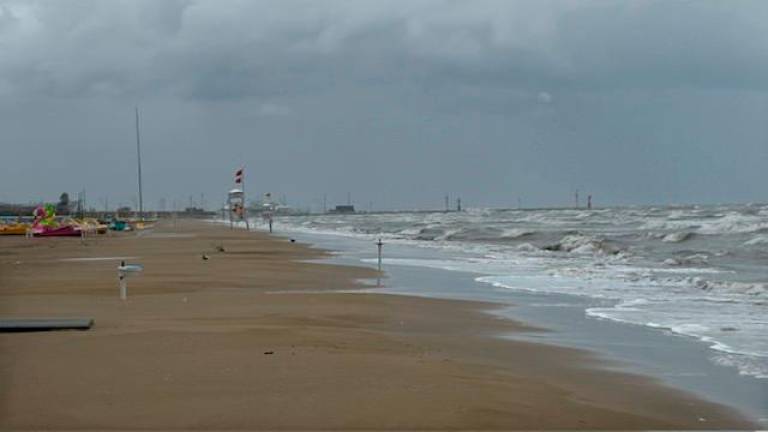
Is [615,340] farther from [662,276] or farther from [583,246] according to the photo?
[583,246]

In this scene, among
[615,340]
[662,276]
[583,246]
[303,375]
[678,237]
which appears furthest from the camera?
[678,237]

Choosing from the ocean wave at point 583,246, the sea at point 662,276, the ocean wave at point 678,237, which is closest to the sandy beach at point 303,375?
the sea at point 662,276

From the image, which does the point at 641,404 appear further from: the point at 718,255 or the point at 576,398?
the point at 718,255

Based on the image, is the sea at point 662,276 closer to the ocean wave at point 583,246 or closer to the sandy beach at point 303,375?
the ocean wave at point 583,246

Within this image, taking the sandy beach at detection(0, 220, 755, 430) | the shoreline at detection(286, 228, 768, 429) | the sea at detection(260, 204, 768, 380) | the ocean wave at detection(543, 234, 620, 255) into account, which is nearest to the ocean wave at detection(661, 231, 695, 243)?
the sea at detection(260, 204, 768, 380)

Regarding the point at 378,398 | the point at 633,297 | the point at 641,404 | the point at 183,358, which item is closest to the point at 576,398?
the point at 641,404

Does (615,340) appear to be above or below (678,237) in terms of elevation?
above

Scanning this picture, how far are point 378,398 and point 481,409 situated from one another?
2.73 ft

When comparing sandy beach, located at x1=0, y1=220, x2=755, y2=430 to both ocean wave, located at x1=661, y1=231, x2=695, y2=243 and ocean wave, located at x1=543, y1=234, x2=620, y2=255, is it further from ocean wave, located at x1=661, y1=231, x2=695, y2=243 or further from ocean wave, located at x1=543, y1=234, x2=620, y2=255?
ocean wave, located at x1=661, y1=231, x2=695, y2=243

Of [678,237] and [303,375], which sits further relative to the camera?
[678,237]

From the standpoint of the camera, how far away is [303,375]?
330 inches

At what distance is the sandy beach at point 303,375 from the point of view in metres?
6.88

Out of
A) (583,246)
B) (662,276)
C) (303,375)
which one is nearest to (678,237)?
(583,246)

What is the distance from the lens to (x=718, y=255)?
34.6 m
